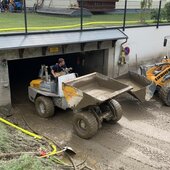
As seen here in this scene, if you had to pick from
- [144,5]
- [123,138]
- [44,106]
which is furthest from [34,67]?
[123,138]

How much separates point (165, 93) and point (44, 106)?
466 centimetres

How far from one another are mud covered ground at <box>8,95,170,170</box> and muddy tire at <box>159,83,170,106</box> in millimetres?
278

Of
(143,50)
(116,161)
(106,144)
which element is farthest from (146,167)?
(143,50)

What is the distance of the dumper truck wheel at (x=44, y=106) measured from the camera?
9188 mm

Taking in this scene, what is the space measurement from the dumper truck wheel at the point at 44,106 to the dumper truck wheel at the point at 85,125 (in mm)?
1266

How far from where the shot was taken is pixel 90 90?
8.95 m

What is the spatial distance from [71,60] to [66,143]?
7154mm

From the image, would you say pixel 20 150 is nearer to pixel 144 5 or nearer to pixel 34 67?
pixel 34 67

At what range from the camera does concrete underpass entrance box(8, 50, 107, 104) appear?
1188 cm

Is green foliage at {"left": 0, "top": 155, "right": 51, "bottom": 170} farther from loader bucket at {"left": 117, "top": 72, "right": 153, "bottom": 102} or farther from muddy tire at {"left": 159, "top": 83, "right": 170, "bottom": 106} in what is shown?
muddy tire at {"left": 159, "top": 83, "right": 170, "bottom": 106}

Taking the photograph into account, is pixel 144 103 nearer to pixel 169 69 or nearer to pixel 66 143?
pixel 169 69

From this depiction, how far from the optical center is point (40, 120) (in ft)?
30.6

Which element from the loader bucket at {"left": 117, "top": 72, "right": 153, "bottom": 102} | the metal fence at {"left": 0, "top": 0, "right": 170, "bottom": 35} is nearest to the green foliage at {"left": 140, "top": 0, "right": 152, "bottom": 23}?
the metal fence at {"left": 0, "top": 0, "right": 170, "bottom": 35}

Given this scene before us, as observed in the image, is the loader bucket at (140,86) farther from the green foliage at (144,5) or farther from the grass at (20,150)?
the green foliage at (144,5)
